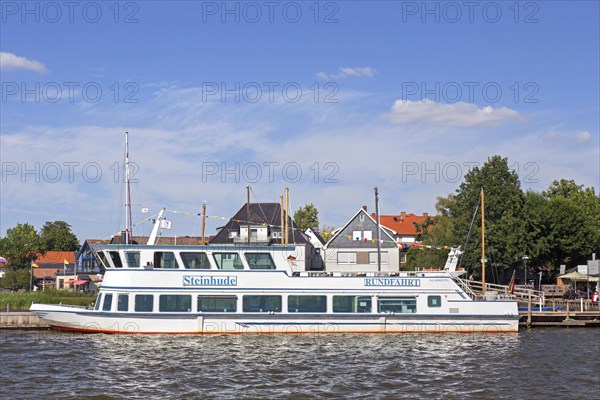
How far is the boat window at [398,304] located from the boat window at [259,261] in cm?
614

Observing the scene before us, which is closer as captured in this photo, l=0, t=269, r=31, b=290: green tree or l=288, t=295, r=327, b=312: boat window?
l=288, t=295, r=327, b=312: boat window

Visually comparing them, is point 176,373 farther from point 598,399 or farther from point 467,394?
point 598,399

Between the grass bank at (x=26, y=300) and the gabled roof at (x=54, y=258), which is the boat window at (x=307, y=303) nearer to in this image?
the grass bank at (x=26, y=300)

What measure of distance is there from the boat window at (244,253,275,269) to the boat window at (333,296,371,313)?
3832 mm

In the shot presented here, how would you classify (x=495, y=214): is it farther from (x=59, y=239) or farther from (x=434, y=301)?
(x=59, y=239)

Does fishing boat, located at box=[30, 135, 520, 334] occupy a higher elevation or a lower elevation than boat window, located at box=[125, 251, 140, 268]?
lower

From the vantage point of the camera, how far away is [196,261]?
3734 cm

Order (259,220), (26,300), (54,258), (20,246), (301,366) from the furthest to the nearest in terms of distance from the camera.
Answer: (54,258)
(20,246)
(259,220)
(26,300)
(301,366)

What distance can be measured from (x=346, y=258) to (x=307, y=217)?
37382mm

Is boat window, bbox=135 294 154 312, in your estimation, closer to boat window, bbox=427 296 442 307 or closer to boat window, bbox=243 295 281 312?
boat window, bbox=243 295 281 312

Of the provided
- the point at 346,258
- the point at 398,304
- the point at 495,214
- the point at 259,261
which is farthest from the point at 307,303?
the point at 346,258

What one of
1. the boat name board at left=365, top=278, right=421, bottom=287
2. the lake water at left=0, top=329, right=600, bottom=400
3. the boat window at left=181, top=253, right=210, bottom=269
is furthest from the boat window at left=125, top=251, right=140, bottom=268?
the boat name board at left=365, top=278, right=421, bottom=287

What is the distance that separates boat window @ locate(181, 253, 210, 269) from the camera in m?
37.2

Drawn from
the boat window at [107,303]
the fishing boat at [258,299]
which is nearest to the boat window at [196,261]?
the fishing boat at [258,299]
